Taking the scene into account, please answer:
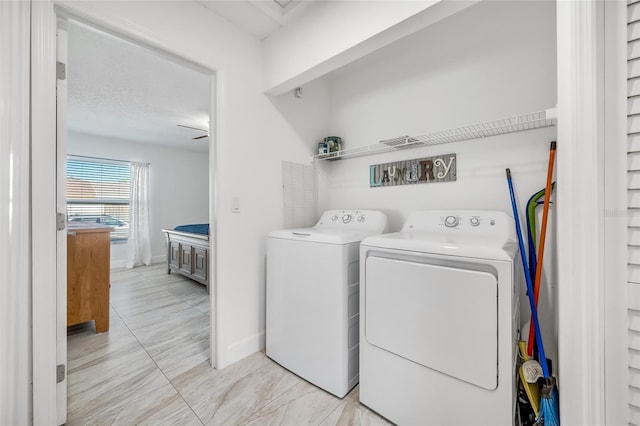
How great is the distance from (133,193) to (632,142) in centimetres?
623

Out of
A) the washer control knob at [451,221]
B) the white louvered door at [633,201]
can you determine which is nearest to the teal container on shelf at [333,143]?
the washer control knob at [451,221]

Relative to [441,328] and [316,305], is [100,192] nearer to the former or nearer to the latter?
[316,305]

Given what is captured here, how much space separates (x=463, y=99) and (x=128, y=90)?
337 cm

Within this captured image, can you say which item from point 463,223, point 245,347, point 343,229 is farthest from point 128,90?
point 463,223

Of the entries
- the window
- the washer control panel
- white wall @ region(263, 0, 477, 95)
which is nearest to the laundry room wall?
the washer control panel

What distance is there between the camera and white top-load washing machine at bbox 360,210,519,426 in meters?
1.02

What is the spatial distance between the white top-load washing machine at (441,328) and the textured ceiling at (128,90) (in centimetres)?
190

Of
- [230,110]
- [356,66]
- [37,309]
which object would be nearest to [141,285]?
[37,309]

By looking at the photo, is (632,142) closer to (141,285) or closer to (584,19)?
(584,19)

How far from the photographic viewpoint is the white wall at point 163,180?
4.73 m

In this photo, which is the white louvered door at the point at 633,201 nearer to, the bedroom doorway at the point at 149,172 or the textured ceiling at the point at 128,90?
the bedroom doorway at the point at 149,172

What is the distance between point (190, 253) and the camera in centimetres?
Answer: 373

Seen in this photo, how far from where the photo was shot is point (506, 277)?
994mm

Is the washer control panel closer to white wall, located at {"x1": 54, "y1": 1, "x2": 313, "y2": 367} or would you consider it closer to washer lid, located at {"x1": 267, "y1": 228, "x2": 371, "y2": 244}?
washer lid, located at {"x1": 267, "y1": 228, "x2": 371, "y2": 244}
